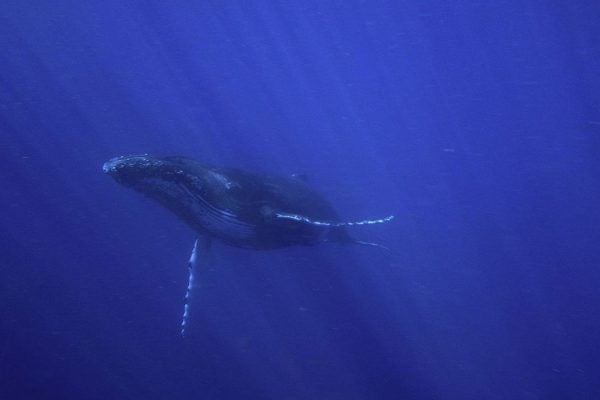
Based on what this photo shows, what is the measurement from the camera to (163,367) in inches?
528

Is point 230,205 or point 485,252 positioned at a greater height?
point 230,205

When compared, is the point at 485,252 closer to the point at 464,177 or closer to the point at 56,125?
the point at 464,177

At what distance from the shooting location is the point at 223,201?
6.22 metres

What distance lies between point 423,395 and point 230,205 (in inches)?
381

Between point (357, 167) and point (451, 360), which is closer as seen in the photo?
point (451, 360)

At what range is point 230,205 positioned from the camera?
632cm

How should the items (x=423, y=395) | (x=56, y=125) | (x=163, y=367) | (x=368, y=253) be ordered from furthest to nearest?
(x=56, y=125), (x=368, y=253), (x=163, y=367), (x=423, y=395)

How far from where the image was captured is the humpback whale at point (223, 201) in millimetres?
5426

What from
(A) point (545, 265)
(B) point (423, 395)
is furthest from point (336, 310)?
(A) point (545, 265)

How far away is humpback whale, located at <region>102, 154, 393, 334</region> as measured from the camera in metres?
5.43

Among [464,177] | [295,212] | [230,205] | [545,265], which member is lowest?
[545,265]

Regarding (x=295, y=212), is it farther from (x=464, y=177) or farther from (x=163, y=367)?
(x=464, y=177)

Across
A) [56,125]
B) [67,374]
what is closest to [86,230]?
[67,374]

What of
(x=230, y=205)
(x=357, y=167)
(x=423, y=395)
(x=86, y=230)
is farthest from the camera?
(x=357, y=167)
